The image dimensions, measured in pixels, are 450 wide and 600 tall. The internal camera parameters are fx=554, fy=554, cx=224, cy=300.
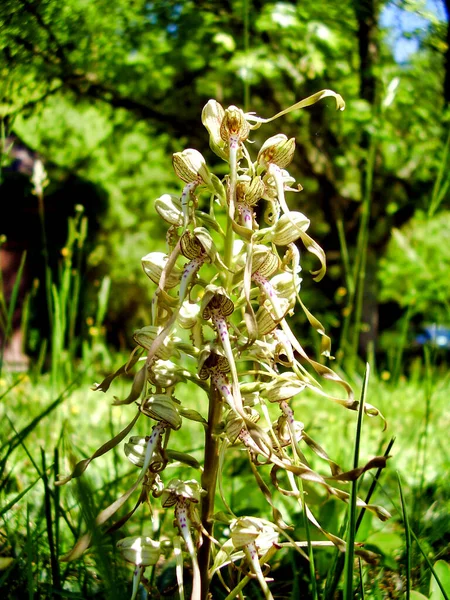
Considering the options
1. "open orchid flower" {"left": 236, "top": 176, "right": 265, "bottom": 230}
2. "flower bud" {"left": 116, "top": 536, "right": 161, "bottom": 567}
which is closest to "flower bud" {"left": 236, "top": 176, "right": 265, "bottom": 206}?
"open orchid flower" {"left": 236, "top": 176, "right": 265, "bottom": 230}

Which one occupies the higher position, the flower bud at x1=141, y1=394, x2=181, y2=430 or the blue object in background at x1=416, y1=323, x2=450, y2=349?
the blue object in background at x1=416, y1=323, x2=450, y2=349

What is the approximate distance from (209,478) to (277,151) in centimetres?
43

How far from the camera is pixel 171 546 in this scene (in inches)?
27.6

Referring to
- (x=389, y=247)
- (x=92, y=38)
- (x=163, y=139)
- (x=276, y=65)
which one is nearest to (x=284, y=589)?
(x=92, y=38)

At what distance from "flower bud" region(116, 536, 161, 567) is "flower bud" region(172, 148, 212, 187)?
1.50ft

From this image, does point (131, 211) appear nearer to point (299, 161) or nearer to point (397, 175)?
point (299, 161)

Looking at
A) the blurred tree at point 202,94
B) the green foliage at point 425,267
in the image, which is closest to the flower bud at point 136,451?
the blurred tree at point 202,94

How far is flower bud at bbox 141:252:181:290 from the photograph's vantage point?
2.35ft

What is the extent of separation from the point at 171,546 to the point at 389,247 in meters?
5.63

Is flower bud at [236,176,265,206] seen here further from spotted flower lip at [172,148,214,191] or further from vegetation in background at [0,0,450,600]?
vegetation in background at [0,0,450,600]

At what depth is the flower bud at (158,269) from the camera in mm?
717

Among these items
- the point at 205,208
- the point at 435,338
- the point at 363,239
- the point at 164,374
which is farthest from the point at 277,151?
the point at 205,208

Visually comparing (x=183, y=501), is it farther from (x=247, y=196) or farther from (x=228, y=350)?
(x=247, y=196)

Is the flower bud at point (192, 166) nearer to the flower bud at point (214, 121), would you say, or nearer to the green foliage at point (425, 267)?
the flower bud at point (214, 121)
